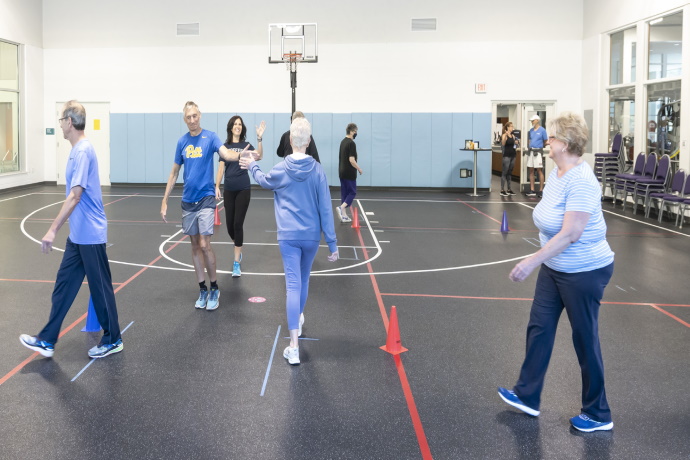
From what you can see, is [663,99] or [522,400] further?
[663,99]

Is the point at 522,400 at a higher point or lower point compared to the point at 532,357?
lower

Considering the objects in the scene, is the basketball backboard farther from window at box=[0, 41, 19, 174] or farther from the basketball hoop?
window at box=[0, 41, 19, 174]

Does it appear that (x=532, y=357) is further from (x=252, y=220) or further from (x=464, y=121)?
(x=464, y=121)

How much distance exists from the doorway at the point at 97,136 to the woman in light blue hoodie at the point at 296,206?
16.5m

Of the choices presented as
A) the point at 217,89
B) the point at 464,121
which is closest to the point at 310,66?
the point at 217,89

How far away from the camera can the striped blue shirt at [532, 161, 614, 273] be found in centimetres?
347

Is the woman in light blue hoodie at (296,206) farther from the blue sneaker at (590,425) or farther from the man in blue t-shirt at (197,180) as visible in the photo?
the blue sneaker at (590,425)

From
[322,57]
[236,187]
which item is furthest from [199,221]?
[322,57]

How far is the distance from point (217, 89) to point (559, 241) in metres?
17.1

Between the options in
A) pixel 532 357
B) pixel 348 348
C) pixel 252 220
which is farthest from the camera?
pixel 252 220

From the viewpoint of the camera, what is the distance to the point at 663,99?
14070 mm

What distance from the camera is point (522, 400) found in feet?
13.0

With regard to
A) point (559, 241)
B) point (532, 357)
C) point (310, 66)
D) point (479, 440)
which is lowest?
point (479, 440)

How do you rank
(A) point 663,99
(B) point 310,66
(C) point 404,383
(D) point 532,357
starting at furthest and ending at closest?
(B) point 310,66
(A) point 663,99
(C) point 404,383
(D) point 532,357
